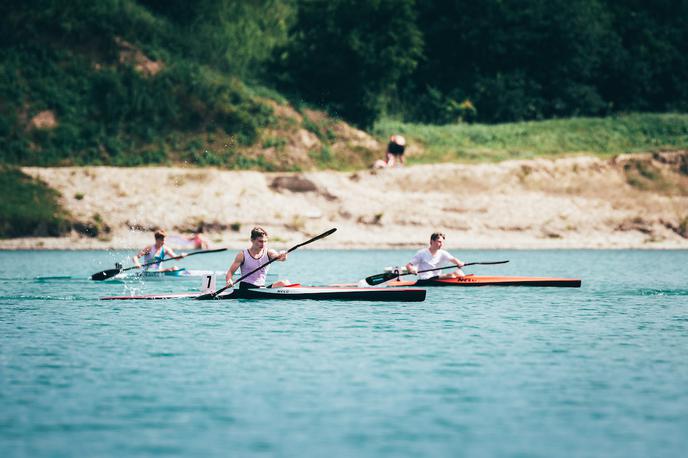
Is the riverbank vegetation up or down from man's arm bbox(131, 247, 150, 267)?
up

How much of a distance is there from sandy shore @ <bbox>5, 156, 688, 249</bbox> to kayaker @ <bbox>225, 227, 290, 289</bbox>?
23.4 m

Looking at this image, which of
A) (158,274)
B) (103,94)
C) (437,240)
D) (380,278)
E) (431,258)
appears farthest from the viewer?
(103,94)

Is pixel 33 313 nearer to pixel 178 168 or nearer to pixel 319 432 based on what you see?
pixel 319 432

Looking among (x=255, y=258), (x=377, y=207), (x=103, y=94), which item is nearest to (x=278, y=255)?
(x=255, y=258)

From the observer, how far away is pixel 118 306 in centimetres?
2219

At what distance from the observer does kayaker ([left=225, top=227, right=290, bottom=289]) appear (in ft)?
66.2

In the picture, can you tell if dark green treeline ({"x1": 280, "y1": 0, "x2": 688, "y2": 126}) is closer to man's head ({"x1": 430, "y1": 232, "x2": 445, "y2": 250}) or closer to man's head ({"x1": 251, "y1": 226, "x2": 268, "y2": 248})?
man's head ({"x1": 430, "y1": 232, "x2": 445, "y2": 250})

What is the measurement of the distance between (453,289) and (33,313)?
1040 centimetres

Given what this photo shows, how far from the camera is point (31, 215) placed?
148 ft

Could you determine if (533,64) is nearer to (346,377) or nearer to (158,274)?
(158,274)

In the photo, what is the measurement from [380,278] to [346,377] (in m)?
9.50

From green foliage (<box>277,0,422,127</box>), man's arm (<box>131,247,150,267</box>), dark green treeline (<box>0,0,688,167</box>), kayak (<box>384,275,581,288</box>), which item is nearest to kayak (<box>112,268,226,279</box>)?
man's arm (<box>131,247,150,267</box>)

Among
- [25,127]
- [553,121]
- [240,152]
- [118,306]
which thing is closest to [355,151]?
[240,152]

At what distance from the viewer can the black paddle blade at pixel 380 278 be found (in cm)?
2247
